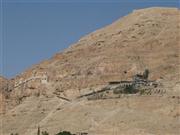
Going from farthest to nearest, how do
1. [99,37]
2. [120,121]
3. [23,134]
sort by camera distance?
[99,37]
[23,134]
[120,121]

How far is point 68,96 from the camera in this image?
8631 cm

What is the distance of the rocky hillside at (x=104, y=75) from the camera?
7406 centimetres

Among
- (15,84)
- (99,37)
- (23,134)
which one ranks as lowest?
(23,134)

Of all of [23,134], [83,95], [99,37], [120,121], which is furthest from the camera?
[99,37]

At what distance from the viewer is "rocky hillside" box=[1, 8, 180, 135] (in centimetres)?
7406

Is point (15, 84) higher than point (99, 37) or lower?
→ lower

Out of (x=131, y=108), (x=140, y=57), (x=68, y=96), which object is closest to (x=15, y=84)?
(x=68, y=96)

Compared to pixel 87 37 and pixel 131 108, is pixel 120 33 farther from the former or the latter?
pixel 131 108

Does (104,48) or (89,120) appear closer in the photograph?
(89,120)

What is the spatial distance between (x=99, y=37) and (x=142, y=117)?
96.8 ft

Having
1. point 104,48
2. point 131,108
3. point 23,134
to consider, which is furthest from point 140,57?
point 23,134

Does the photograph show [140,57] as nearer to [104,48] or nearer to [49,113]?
[104,48]

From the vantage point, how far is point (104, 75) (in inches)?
3418

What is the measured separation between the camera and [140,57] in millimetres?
88500
